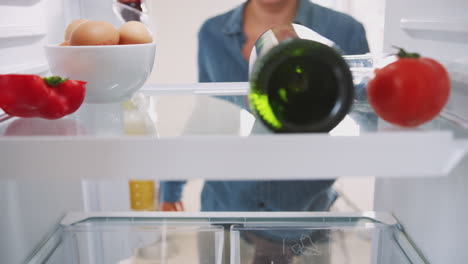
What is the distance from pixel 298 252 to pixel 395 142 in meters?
0.44

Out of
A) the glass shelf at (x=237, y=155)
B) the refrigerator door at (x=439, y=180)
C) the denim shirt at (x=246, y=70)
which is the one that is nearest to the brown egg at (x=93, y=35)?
the glass shelf at (x=237, y=155)

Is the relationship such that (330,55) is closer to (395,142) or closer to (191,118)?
(395,142)

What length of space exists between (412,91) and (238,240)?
0.46 metres

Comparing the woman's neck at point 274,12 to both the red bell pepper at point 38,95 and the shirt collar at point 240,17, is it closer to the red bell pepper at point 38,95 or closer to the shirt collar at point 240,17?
the shirt collar at point 240,17

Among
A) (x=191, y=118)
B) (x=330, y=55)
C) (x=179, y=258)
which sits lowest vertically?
(x=179, y=258)

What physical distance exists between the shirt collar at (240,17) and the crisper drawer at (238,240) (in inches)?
29.9

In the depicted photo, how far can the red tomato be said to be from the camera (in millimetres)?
479

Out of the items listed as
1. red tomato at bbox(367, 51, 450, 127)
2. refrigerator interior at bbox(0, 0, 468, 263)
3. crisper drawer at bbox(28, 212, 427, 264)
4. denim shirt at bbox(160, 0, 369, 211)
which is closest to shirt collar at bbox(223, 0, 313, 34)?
denim shirt at bbox(160, 0, 369, 211)

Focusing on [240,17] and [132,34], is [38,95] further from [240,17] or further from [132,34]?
[240,17]

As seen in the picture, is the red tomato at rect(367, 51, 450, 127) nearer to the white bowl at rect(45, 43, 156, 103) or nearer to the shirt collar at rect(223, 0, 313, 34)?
the white bowl at rect(45, 43, 156, 103)

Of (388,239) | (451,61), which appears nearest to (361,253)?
(388,239)

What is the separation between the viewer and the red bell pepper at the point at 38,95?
53 centimetres

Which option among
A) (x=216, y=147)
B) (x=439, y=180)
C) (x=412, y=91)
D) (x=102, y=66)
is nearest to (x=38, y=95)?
(x=102, y=66)

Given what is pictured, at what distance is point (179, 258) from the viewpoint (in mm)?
829
